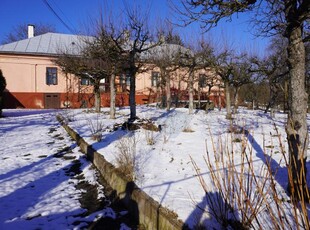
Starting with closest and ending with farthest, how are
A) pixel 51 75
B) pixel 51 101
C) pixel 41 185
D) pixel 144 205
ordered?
pixel 144 205 < pixel 41 185 < pixel 51 101 < pixel 51 75

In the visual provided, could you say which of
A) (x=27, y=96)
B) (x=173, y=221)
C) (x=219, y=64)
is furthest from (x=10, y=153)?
(x=27, y=96)

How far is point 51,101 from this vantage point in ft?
92.1

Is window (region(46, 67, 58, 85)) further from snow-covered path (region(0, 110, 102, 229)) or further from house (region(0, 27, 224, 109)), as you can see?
snow-covered path (region(0, 110, 102, 229))

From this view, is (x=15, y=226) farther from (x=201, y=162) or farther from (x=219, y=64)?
(x=219, y=64)

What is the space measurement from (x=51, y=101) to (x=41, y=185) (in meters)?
24.7

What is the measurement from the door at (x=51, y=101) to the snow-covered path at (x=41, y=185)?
19.9 metres

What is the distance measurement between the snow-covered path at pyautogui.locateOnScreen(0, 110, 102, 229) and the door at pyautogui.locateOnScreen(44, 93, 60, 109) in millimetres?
19893

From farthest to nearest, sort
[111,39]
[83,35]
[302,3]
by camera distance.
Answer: [83,35] < [111,39] < [302,3]

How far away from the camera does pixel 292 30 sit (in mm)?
3600

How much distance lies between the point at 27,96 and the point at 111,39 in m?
19.4

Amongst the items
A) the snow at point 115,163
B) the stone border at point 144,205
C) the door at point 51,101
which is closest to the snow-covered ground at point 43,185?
the snow at point 115,163

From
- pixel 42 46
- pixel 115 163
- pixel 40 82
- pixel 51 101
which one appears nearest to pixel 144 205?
pixel 115 163

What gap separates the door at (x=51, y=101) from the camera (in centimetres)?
2792

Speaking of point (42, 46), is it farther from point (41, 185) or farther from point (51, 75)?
point (41, 185)
